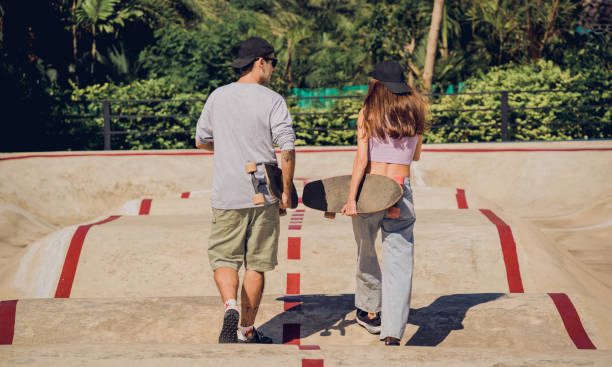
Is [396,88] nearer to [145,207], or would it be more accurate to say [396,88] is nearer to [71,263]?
[71,263]

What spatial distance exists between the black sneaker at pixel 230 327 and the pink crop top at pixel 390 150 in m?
1.15

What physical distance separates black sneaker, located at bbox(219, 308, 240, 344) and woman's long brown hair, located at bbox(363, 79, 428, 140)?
1.22 meters

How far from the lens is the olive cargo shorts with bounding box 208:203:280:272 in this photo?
3.59 metres

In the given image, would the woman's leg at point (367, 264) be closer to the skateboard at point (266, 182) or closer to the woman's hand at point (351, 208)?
the woman's hand at point (351, 208)

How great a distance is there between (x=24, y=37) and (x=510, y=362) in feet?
50.5

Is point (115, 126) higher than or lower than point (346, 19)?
lower

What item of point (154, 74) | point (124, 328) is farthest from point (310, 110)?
point (124, 328)

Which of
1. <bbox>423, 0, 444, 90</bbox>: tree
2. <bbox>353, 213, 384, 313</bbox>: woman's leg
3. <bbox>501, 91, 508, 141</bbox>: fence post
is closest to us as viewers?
<bbox>353, 213, 384, 313</bbox>: woman's leg

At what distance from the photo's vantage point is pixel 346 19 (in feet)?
81.0

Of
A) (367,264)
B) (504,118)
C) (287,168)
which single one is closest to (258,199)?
(287,168)

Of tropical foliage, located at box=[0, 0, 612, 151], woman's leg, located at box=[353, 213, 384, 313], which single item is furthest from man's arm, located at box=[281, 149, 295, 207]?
tropical foliage, located at box=[0, 0, 612, 151]

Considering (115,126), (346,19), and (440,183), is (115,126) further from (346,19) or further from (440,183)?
(346,19)

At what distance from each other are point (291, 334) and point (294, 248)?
1.80 meters

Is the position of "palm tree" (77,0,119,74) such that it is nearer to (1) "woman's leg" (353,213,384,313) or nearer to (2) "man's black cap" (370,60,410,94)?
(2) "man's black cap" (370,60,410,94)
